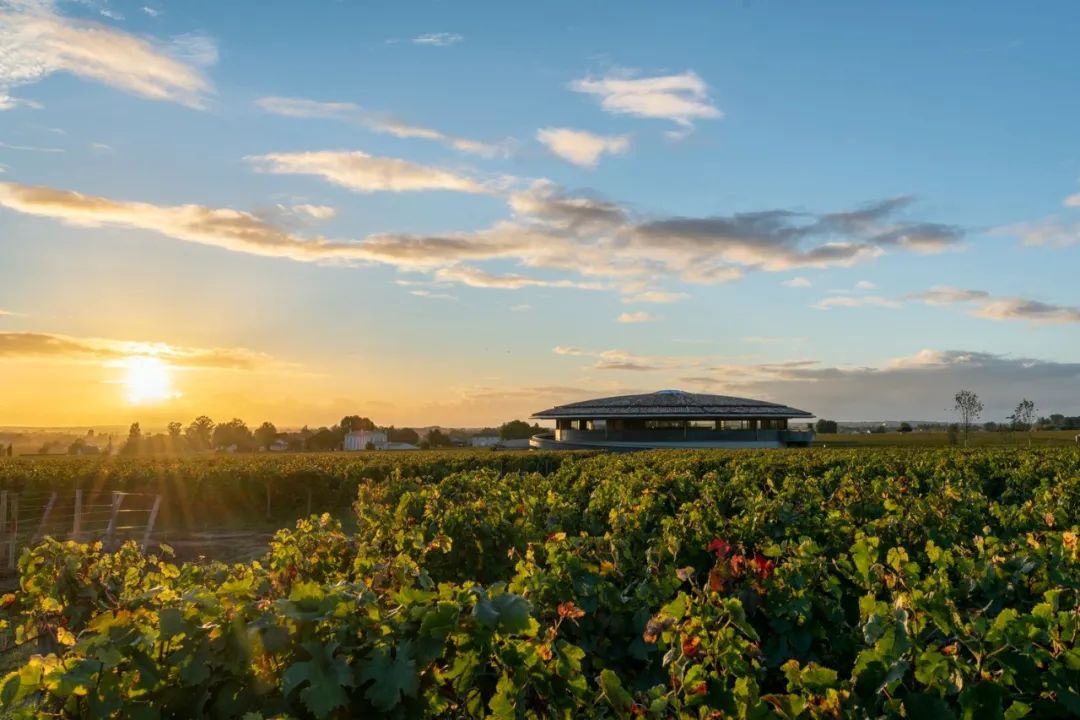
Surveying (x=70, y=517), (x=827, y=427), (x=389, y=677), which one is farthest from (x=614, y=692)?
(x=827, y=427)

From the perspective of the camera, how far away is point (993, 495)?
1720cm

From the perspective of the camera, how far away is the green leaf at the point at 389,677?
2973mm

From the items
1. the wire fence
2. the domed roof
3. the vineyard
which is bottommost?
the wire fence

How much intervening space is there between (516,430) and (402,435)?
1474 cm

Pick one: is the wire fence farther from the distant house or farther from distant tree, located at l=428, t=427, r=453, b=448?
distant tree, located at l=428, t=427, r=453, b=448

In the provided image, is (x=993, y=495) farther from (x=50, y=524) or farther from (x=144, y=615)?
(x=50, y=524)

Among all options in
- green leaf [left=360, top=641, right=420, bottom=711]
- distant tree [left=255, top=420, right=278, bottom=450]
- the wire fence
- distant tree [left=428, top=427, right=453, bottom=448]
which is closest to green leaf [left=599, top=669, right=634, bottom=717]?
green leaf [left=360, top=641, right=420, bottom=711]

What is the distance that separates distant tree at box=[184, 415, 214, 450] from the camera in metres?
92.0

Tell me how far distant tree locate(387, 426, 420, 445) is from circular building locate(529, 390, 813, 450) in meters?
29.0

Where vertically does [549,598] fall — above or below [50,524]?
above

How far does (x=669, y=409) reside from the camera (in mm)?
65188

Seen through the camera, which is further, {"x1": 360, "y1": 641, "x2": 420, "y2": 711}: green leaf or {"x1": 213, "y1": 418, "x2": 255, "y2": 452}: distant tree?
{"x1": 213, "y1": 418, "x2": 255, "y2": 452}: distant tree

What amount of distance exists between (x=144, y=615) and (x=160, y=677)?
0.40 metres

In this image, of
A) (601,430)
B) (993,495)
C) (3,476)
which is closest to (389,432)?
(601,430)
